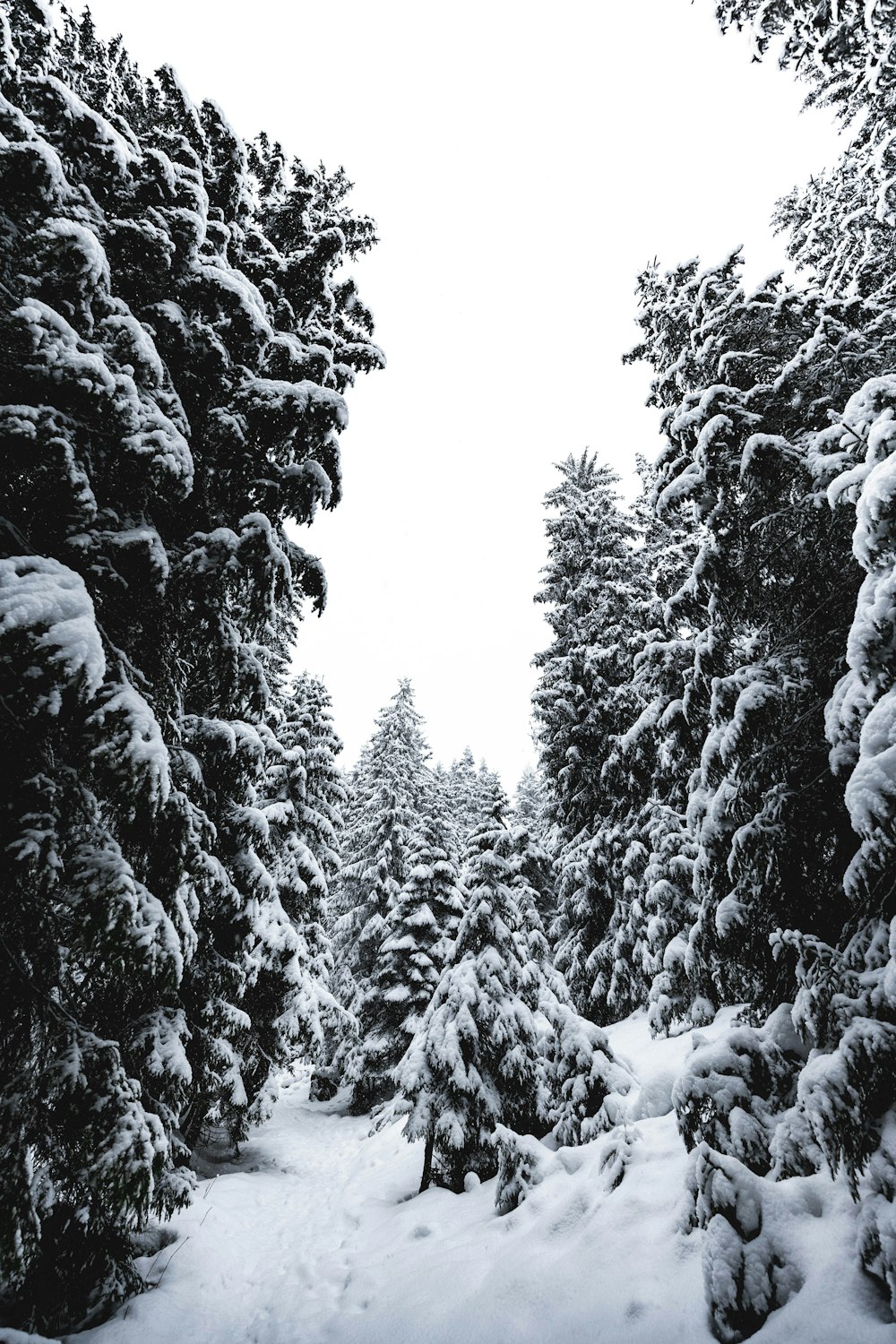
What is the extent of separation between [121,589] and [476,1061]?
28.6ft

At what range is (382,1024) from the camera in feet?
60.0

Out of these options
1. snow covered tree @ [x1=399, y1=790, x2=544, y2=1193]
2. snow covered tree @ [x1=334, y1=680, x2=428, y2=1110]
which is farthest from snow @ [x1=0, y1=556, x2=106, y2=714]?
snow covered tree @ [x1=334, y1=680, x2=428, y2=1110]

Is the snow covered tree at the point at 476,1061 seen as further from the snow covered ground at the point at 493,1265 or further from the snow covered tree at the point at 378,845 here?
the snow covered tree at the point at 378,845

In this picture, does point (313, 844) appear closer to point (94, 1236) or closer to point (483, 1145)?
point (483, 1145)

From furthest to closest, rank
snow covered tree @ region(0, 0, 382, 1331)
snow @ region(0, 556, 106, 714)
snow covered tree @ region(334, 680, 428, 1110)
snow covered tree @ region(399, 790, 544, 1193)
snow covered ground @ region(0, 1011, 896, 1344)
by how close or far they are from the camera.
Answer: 1. snow covered tree @ region(334, 680, 428, 1110)
2. snow covered tree @ region(399, 790, 544, 1193)
3. snow covered tree @ region(0, 0, 382, 1331)
4. snow covered ground @ region(0, 1011, 896, 1344)
5. snow @ region(0, 556, 106, 714)

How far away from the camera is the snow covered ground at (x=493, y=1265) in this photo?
373 centimetres

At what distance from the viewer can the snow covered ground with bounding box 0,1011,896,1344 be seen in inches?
147

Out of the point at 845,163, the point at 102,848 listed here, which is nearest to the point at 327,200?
the point at 845,163

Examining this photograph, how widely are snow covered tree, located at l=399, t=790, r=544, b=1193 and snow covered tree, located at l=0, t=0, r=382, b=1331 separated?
3109 millimetres

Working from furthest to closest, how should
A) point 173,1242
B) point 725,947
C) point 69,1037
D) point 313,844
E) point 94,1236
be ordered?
point 313,844 → point 173,1242 → point 725,947 → point 94,1236 → point 69,1037

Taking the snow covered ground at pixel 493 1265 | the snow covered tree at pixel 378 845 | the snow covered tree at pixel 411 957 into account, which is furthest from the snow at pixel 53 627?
the snow covered tree at pixel 378 845

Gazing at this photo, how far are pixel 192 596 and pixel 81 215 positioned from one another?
11.6 feet

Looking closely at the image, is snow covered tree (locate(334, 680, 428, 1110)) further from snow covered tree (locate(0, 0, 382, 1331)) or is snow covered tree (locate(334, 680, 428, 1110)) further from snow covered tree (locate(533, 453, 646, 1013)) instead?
snow covered tree (locate(0, 0, 382, 1331))

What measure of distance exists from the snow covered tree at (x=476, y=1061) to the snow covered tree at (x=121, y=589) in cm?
311
